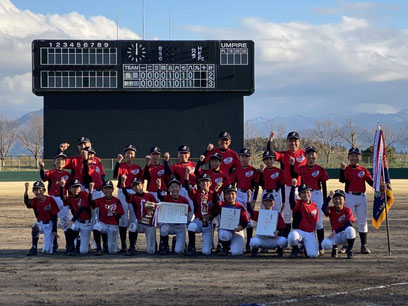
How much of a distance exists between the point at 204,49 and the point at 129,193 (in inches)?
1035

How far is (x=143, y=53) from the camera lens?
119 ft

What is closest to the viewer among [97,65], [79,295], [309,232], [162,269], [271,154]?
[79,295]

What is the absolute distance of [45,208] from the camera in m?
10.5

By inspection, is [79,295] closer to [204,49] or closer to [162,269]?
[162,269]

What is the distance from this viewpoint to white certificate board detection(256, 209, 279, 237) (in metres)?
9.95

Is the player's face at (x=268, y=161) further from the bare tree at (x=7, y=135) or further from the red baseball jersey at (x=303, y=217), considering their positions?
the bare tree at (x=7, y=135)

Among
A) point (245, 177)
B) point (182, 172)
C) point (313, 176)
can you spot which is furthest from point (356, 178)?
point (182, 172)

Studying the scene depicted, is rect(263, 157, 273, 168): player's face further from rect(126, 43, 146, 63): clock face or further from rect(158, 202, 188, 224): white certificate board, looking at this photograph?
rect(126, 43, 146, 63): clock face

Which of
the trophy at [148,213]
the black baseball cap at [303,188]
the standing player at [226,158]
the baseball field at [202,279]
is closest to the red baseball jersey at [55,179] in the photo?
the baseball field at [202,279]

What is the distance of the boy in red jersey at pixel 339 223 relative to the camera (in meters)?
9.80

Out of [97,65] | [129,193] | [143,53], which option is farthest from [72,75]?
[129,193]

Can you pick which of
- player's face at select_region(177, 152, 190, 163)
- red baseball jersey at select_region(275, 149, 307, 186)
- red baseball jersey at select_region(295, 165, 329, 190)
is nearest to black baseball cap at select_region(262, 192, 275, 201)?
red baseball jersey at select_region(275, 149, 307, 186)

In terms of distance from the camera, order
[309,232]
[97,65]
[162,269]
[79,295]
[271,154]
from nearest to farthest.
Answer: [79,295] → [162,269] → [309,232] → [271,154] → [97,65]

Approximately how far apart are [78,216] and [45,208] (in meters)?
0.64
